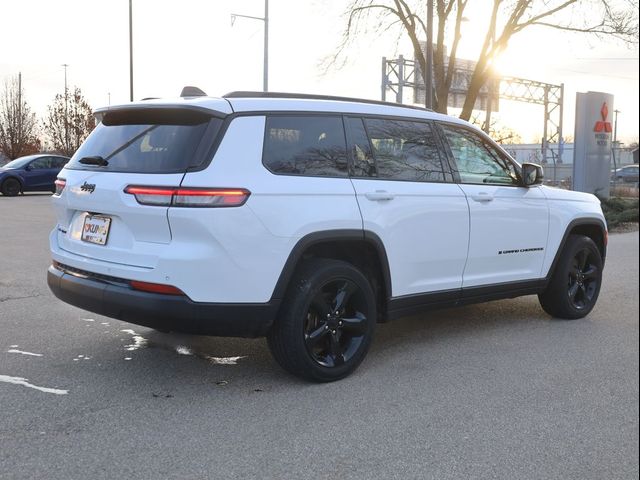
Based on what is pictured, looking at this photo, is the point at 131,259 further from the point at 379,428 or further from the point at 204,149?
the point at 379,428

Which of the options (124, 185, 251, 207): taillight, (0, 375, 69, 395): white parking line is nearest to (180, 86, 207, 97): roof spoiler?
(124, 185, 251, 207): taillight

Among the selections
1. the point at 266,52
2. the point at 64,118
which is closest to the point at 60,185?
the point at 266,52

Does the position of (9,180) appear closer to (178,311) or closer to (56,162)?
(56,162)

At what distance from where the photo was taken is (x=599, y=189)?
60.8ft

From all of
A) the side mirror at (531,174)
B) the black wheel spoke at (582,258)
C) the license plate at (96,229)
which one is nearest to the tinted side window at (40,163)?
the license plate at (96,229)

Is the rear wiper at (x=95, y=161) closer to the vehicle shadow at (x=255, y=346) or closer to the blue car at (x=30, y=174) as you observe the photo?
the vehicle shadow at (x=255, y=346)

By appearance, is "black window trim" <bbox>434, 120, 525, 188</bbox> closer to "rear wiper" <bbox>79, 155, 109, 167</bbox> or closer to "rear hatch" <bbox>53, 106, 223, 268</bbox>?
"rear hatch" <bbox>53, 106, 223, 268</bbox>

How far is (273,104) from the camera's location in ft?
14.6

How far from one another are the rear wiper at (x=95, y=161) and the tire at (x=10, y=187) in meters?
21.8

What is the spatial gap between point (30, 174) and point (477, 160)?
73.3 ft

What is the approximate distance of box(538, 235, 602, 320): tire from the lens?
20.8 feet

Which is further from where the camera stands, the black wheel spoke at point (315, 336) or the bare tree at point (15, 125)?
the bare tree at point (15, 125)

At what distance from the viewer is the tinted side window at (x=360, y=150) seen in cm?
477

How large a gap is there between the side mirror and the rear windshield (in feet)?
9.39
